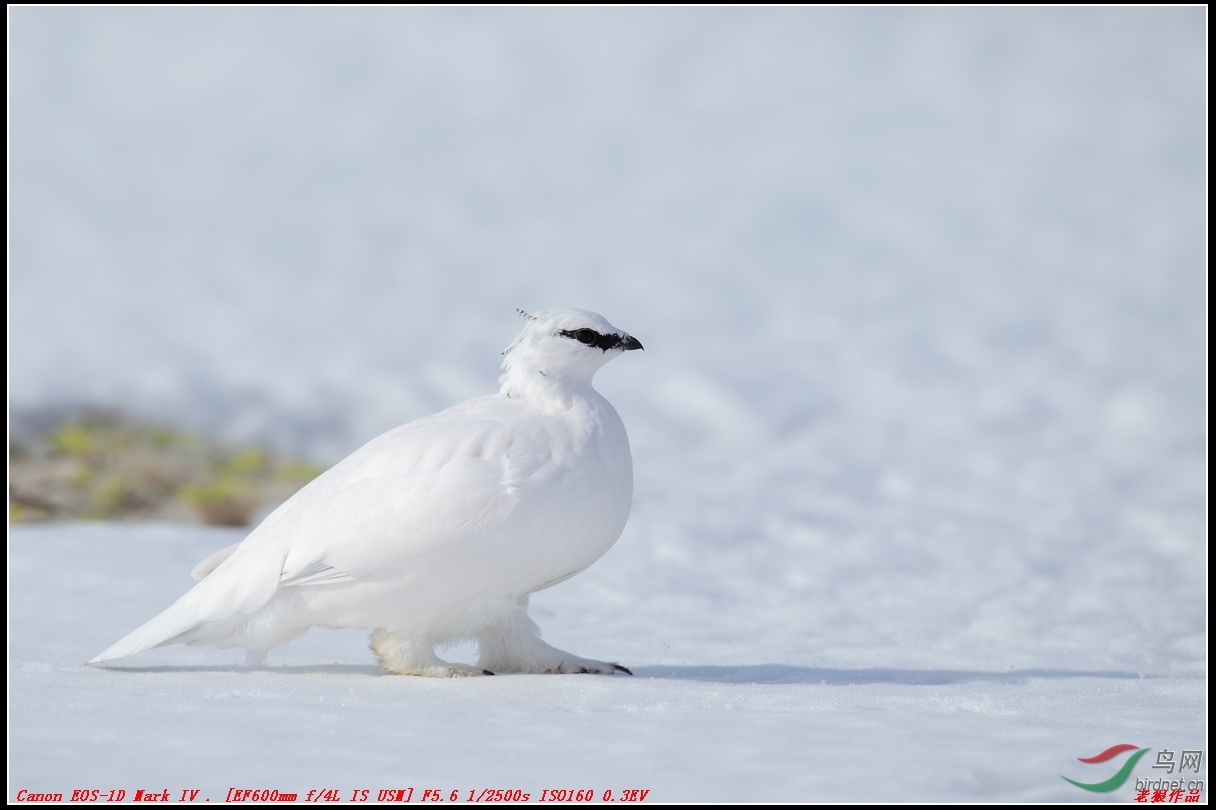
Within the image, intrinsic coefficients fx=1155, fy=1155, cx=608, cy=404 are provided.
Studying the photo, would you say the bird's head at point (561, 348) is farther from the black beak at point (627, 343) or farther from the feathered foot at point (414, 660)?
the feathered foot at point (414, 660)

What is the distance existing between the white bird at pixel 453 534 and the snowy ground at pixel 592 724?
0.17m

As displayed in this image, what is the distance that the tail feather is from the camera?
325 centimetres

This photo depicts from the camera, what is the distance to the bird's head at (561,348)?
3475mm

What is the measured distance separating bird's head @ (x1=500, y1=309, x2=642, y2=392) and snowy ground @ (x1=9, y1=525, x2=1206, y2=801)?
2.93ft

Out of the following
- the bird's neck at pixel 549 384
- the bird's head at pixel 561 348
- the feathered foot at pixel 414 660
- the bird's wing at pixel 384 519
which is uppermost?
the bird's head at pixel 561 348

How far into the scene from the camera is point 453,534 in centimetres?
308

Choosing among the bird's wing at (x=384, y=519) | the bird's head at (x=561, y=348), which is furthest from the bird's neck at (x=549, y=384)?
the bird's wing at (x=384, y=519)

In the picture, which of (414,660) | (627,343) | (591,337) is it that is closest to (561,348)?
(591,337)

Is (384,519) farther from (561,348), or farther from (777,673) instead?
(777,673)

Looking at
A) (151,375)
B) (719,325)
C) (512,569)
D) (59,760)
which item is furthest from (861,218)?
(59,760)

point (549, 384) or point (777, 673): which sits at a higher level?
point (549, 384)

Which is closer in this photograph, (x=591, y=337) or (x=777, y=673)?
(x=591, y=337)

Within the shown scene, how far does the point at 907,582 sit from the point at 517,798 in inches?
166

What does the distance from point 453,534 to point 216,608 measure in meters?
0.76
